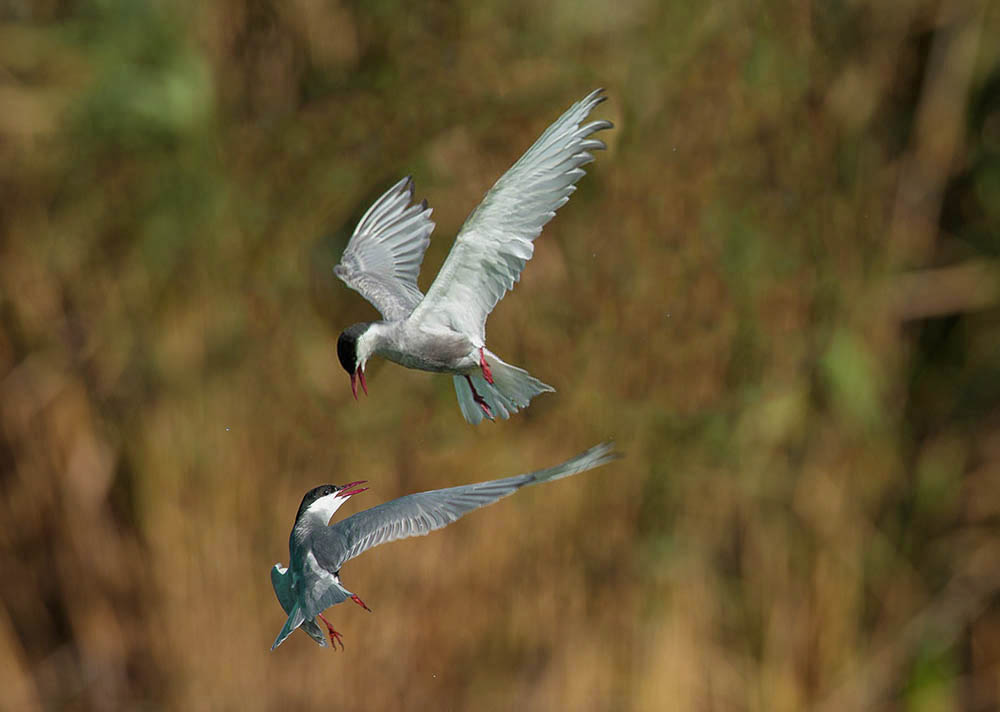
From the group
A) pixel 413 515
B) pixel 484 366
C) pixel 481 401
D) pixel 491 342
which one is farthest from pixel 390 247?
pixel 491 342

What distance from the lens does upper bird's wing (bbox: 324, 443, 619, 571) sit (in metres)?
1.15

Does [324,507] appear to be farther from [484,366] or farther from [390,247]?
[390,247]

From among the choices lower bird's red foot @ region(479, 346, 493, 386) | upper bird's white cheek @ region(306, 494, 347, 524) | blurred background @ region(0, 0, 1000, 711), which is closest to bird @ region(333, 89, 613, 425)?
lower bird's red foot @ region(479, 346, 493, 386)

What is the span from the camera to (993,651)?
4070 mm

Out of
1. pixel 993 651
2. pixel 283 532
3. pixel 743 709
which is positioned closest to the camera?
pixel 283 532

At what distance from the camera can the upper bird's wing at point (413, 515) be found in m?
1.15

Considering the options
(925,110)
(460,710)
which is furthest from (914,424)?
(460,710)

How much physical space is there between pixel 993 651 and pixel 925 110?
1678 mm

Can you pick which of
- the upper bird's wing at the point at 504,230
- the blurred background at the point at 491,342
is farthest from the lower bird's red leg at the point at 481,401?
the blurred background at the point at 491,342

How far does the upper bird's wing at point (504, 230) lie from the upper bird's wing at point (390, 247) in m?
0.26

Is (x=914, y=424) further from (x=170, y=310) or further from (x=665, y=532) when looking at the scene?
(x=170, y=310)

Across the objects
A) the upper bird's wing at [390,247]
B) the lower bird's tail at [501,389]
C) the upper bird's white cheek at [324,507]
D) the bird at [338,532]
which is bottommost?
the bird at [338,532]

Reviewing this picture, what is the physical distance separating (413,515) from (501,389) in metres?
0.22

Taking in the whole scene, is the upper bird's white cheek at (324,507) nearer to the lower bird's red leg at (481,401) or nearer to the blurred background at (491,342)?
the lower bird's red leg at (481,401)
